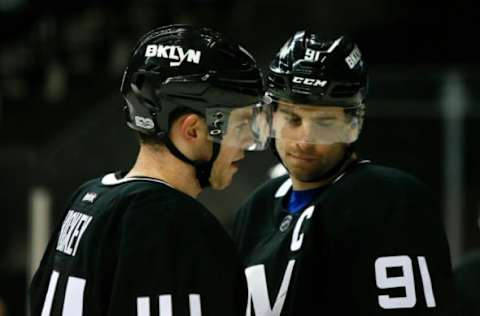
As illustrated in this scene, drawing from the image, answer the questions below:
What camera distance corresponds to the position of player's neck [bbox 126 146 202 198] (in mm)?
2271

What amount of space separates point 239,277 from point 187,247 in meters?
0.13

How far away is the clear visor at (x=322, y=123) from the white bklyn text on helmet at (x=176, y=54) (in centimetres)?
48

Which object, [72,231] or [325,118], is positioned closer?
[72,231]

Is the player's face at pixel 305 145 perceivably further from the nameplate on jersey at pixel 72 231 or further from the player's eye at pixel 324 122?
the nameplate on jersey at pixel 72 231

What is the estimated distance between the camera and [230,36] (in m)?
6.88

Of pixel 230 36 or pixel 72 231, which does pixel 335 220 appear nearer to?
pixel 72 231

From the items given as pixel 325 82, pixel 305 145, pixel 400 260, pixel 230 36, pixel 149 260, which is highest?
pixel 230 36

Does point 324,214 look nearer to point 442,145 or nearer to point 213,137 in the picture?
point 213,137

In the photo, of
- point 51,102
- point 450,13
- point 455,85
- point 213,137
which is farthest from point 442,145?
point 213,137

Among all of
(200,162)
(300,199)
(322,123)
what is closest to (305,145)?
(322,123)

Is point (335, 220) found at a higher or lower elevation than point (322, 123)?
lower

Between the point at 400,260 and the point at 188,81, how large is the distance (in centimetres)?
64

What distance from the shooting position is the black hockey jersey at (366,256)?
8.29ft

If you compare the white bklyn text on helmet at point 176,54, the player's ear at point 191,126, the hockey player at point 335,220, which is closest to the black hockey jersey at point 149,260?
the player's ear at point 191,126
